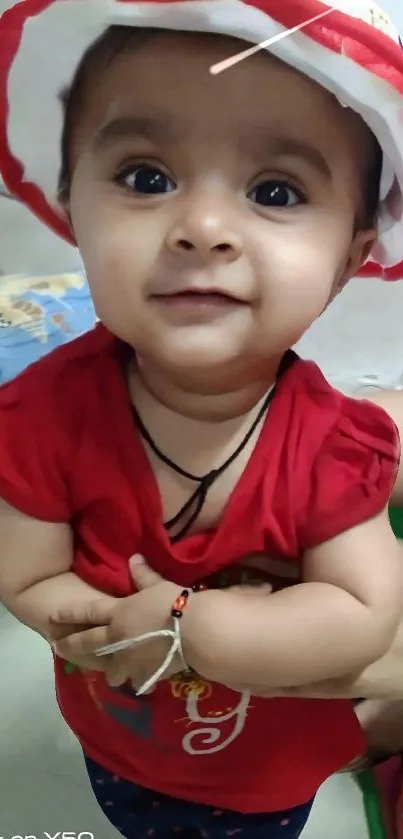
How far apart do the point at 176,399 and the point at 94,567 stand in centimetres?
13

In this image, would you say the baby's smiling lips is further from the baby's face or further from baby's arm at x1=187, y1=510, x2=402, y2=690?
baby's arm at x1=187, y1=510, x2=402, y2=690

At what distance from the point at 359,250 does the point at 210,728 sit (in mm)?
349

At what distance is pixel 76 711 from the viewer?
657mm

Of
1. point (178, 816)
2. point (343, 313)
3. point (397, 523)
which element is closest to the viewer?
point (178, 816)

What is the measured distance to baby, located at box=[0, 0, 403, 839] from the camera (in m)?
0.45

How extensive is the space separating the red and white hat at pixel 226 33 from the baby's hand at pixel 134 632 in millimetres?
266

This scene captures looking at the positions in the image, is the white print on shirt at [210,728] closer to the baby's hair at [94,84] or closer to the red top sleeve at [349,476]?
the red top sleeve at [349,476]

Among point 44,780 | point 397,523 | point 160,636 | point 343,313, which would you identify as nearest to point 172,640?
point 160,636

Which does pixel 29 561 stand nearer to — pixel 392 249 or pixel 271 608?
pixel 271 608

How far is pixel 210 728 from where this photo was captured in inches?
24.3

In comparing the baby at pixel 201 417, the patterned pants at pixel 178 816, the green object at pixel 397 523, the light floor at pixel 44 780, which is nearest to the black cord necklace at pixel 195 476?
the baby at pixel 201 417

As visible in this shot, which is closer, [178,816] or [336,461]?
[336,461]

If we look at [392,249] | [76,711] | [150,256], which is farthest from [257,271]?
[76,711]

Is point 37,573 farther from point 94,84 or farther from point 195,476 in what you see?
point 94,84
